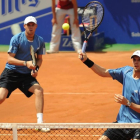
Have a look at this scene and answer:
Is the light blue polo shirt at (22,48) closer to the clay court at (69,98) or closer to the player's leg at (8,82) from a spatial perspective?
the player's leg at (8,82)

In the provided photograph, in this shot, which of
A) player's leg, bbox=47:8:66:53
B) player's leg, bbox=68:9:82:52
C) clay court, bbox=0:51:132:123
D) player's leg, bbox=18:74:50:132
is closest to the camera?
player's leg, bbox=18:74:50:132

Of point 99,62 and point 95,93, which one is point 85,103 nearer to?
point 95,93

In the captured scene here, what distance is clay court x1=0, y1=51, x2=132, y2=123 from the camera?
24.3 ft

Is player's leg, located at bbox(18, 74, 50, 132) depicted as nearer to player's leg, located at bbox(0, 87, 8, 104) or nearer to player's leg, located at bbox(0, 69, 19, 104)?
player's leg, located at bbox(0, 69, 19, 104)

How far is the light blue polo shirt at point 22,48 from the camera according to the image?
6676 millimetres

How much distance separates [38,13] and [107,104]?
340 inches

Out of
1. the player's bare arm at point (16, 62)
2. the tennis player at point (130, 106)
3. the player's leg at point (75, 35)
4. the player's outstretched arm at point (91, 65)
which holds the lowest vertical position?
the tennis player at point (130, 106)

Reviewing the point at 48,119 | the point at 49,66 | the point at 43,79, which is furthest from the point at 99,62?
the point at 48,119

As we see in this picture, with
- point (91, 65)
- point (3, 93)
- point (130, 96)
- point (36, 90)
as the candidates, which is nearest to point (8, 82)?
point (3, 93)

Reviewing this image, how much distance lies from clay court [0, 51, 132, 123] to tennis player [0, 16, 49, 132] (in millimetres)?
769

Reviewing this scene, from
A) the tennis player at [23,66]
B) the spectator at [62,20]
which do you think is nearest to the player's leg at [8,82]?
the tennis player at [23,66]

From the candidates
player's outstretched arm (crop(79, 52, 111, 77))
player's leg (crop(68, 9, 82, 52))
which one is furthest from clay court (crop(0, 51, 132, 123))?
player's outstretched arm (crop(79, 52, 111, 77))

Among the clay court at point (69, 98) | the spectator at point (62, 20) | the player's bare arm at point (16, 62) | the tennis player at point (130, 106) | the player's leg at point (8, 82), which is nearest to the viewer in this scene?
the tennis player at point (130, 106)

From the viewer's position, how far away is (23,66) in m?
6.87
